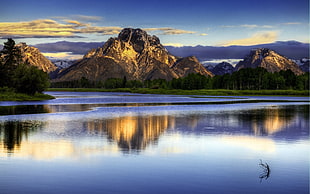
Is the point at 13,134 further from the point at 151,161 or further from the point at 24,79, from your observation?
the point at 24,79

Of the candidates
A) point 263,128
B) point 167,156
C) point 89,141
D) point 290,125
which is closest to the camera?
point 167,156

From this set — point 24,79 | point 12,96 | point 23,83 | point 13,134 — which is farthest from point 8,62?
point 13,134

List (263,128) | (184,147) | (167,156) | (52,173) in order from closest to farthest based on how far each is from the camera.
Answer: (52,173) → (167,156) → (184,147) → (263,128)

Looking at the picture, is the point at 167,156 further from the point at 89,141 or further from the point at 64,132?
the point at 64,132

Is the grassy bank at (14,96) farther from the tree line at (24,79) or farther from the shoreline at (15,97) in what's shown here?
the tree line at (24,79)

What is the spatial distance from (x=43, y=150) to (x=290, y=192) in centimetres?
1811

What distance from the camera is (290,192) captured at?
1783 centimetres

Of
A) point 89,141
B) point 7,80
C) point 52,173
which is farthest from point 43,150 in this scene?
point 7,80

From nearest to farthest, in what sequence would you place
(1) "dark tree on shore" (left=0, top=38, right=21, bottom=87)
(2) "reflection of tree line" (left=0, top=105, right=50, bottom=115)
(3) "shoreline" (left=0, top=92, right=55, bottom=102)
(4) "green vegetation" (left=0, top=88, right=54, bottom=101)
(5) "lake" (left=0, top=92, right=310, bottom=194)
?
(5) "lake" (left=0, top=92, right=310, bottom=194)
(2) "reflection of tree line" (left=0, top=105, right=50, bottom=115)
(3) "shoreline" (left=0, top=92, right=55, bottom=102)
(4) "green vegetation" (left=0, top=88, right=54, bottom=101)
(1) "dark tree on shore" (left=0, top=38, right=21, bottom=87)

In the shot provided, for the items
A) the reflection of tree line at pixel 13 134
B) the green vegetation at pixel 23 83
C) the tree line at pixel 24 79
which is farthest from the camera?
the tree line at pixel 24 79

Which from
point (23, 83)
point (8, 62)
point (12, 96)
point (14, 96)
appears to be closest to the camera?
point (12, 96)

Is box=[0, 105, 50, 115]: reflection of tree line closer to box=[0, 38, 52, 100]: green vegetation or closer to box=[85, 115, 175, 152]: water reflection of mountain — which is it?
box=[85, 115, 175, 152]: water reflection of mountain

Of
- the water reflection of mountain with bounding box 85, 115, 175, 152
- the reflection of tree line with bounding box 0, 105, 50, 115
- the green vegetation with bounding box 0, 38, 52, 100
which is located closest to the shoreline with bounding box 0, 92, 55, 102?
the green vegetation with bounding box 0, 38, 52, 100

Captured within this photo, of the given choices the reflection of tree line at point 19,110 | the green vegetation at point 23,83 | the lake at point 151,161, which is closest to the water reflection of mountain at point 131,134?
the lake at point 151,161
